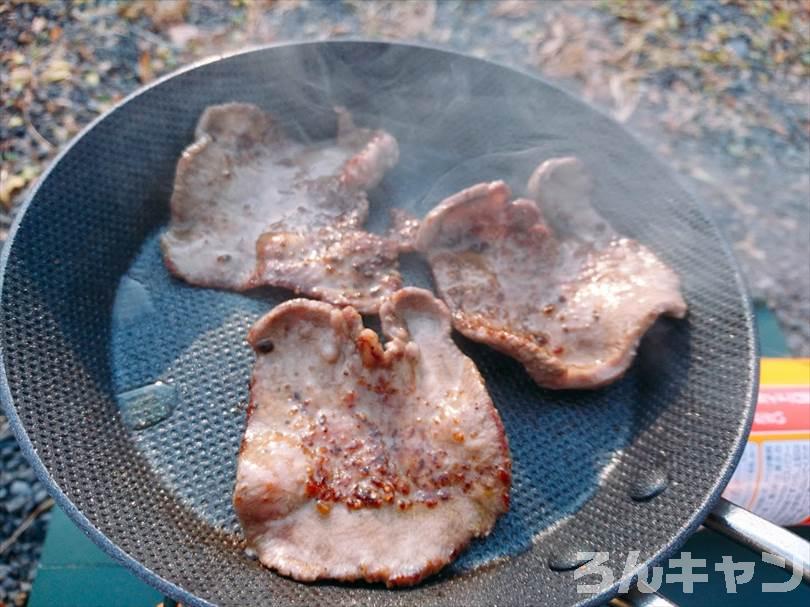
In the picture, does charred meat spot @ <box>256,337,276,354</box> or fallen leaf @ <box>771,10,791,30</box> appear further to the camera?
fallen leaf @ <box>771,10,791,30</box>

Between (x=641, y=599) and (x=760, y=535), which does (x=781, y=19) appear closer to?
(x=760, y=535)

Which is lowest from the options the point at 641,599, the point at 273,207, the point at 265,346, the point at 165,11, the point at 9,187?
the point at 641,599

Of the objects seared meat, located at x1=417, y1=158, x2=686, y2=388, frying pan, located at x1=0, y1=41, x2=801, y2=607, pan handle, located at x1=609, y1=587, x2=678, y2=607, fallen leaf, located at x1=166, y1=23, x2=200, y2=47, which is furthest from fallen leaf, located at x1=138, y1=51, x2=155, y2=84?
pan handle, located at x1=609, y1=587, x2=678, y2=607

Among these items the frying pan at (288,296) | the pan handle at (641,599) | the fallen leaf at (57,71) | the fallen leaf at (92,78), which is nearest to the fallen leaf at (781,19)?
the frying pan at (288,296)

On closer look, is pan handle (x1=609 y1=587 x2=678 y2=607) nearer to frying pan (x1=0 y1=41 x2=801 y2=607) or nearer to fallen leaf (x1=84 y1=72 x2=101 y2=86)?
frying pan (x1=0 y1=41 x2=801 y2=607)

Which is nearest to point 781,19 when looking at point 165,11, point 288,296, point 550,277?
point 550,277

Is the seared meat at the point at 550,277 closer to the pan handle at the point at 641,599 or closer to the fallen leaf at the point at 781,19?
the pan handle at the point at 641,599
